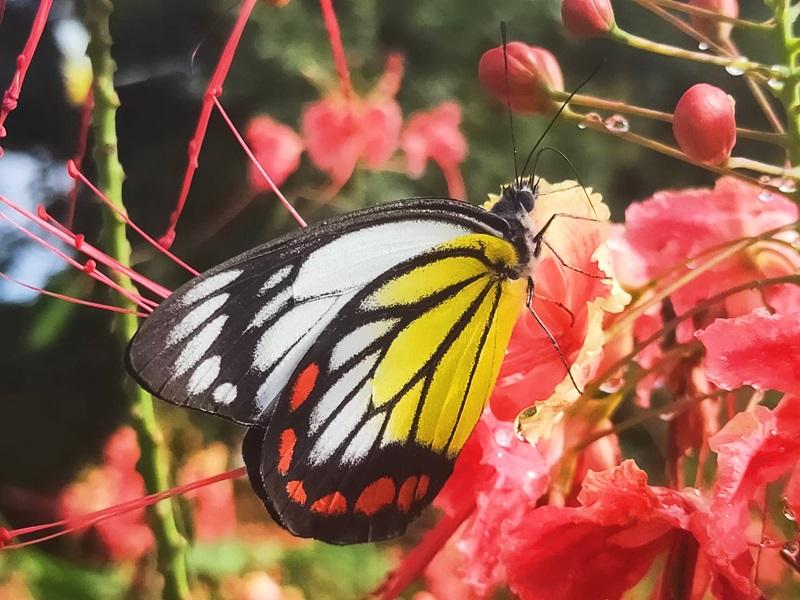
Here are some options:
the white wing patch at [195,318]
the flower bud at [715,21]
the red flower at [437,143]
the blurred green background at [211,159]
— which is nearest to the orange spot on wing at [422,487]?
the white wing patch at [195,318]

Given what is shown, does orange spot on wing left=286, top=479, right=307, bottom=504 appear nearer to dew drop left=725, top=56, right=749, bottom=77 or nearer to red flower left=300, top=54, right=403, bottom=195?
dew drop left=725, top=56, right=749, bottom=77

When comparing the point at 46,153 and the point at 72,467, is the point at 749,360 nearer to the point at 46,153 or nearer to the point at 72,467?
the point at 46,153

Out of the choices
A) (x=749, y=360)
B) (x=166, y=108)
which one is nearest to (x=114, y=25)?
(x=166, y=108)

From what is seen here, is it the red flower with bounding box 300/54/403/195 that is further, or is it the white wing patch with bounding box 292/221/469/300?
the red flower with bounding box 300/54/403/195

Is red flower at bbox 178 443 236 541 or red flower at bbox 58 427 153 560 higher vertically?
red flower at bbox 178 443 236 541

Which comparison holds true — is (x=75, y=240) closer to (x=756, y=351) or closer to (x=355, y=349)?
(x=355, y=349)

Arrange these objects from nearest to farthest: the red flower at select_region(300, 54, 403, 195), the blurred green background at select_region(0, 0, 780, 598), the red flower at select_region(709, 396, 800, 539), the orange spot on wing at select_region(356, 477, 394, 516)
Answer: the red flower at select_region(709, 396, 800, 539)
the orange spot on wing at select_region(356, 477, 394, 516)
the blurred green background at select_region(0, 0, 780, 598)
the red flower at select_region(300, 54, 403, 195)

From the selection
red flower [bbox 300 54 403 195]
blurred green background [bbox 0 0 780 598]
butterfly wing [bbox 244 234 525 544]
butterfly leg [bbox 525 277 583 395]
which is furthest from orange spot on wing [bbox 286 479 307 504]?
red flower [bbox 300 54 403 195]

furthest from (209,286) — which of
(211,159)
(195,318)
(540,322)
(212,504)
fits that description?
(211,159)
